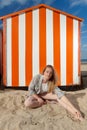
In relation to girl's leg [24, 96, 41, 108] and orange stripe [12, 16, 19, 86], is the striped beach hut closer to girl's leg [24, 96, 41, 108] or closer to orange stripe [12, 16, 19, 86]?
orange stripe [12, 16, 19, 86]

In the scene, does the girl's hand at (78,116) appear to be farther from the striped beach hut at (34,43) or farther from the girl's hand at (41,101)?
the striped beach hut at (34,43)

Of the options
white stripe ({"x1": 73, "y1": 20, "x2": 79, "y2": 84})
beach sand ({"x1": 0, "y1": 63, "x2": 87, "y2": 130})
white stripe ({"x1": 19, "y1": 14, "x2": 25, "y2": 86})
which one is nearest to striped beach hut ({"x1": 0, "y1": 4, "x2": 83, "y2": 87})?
white stripe ({"x1": 19, "y1": 14, "x2": 25, "y2": 86})

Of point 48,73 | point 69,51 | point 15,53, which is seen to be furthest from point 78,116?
point 15,53

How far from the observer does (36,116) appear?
4379 mm

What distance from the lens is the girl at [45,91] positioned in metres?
4.83

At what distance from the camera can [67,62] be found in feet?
22.6

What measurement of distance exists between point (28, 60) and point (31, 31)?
2.35 ft

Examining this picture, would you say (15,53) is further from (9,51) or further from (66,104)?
(66,104)

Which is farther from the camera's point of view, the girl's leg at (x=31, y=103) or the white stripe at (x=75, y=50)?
the white stripe at (x=75, y=50)

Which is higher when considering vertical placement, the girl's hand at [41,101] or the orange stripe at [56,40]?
the orange stripe at [56,40]

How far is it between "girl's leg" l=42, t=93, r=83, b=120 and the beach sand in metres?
0.07

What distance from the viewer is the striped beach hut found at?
266 inches

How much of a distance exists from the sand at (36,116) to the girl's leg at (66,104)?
74 millimetres

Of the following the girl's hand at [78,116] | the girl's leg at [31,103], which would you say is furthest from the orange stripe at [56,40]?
the girl's hand at [78,116]
